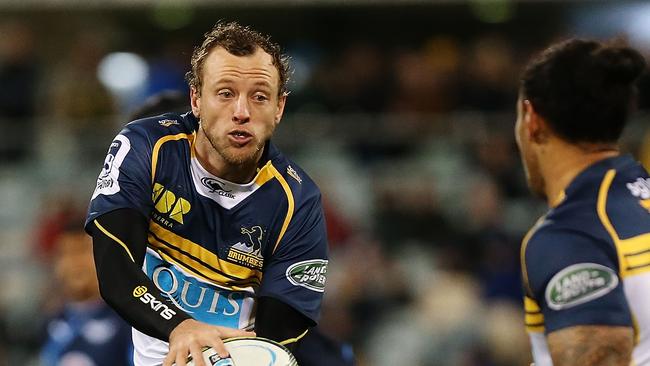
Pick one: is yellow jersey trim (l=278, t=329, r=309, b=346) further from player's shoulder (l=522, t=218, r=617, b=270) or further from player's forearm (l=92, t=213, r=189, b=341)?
player's shoulder (l=522, t=218, r=617, b=270)

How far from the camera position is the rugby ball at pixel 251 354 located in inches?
148

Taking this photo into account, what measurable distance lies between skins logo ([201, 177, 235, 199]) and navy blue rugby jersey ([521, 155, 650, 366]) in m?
1.40

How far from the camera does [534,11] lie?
12.2m

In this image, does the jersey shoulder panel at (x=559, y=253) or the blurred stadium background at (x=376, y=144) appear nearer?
the jersey shoulder panel at (x=559, y=253)

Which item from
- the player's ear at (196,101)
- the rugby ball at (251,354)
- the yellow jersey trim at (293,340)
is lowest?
the yellow jersey trim at (293,340)

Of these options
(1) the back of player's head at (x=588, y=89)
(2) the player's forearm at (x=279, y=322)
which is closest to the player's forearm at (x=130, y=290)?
(2) the player's forearm at (x=279, y=322)

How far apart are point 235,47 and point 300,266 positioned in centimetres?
87

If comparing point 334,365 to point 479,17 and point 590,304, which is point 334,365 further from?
point 479,17

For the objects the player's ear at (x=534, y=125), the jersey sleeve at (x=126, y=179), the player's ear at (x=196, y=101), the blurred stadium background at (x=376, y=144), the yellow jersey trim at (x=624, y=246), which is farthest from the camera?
the blurred stadium background at (x=376, y=144)

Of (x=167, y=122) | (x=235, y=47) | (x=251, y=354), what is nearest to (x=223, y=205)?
(x=167, y=122)

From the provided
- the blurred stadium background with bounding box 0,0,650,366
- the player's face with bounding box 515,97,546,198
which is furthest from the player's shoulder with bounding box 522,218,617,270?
the blurred stadium background with bounding box 0,0,650,366

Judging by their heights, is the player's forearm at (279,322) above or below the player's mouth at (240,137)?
below

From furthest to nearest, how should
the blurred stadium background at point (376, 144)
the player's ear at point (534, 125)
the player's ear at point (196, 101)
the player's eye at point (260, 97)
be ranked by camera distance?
the blurred stadium background at point (376, 144) → the player's ear at point (196, 101) → the player's eye at point (260, 97) → the player's ear at point (534, 125)

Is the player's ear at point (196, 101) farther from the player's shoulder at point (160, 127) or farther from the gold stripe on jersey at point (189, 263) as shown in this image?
the gold stripe on jersey at point (189, 263)
